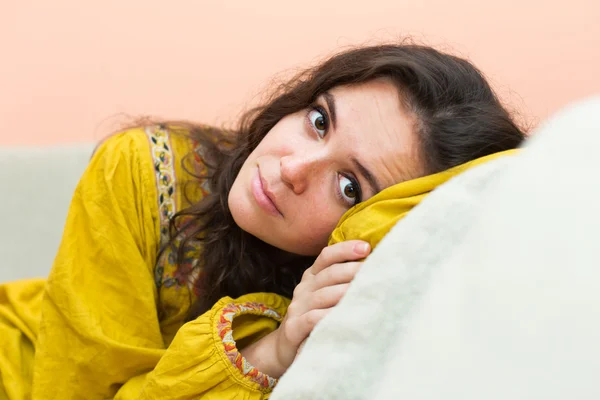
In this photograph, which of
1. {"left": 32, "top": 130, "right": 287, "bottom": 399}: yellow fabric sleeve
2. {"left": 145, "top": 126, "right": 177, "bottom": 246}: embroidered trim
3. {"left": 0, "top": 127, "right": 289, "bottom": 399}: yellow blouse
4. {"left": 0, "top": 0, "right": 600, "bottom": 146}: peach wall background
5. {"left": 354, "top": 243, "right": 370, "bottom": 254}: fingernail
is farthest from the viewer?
{"left": 0, "top": 0, "right": 600, "bottom": 146}: peach wall background

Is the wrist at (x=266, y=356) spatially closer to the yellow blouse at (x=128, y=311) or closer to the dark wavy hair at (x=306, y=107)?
the yellow blouse at (x=128, y=311)

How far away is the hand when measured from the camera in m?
0.72

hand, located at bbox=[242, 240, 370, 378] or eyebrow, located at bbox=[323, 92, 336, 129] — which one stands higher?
eyebrow, located at bbox=[323, 92, 336, 129]

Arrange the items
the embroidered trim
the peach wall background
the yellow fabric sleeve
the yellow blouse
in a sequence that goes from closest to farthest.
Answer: the yellow blouse < the yellow fabric sleeve < the embroidered trim < the peach wall background

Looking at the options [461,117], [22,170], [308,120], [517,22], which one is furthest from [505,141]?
[22,170]

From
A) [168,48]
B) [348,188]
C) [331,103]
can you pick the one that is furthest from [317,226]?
[168,48]

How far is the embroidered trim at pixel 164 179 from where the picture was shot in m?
1.08

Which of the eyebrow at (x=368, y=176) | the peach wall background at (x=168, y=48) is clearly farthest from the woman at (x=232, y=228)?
the peach wall background at (x=168, y=48)

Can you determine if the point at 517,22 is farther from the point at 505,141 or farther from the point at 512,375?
the point at 512,375

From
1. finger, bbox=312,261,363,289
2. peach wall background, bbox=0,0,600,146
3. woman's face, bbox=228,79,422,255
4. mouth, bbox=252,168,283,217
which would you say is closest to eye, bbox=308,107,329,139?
woman's face, bbox=228,79,422,255

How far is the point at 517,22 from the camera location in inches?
65.2

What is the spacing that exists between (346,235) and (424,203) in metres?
0.18

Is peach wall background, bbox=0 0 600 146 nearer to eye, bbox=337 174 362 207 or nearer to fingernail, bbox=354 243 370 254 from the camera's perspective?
eye, bbox=337 174 362 207

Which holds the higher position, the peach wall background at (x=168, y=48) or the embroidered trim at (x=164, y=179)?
the peach wall background at (x=168, y=48)
